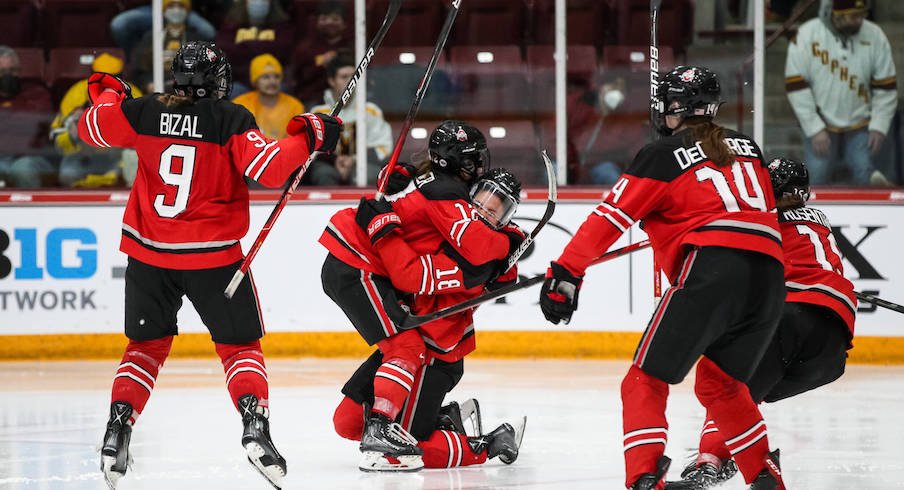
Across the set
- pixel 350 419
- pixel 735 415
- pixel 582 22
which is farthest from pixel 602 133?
pixel 735 415

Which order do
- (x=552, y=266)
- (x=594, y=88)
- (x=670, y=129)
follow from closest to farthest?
(x=552, y=266), (x=670, y=129), (x=594, y=88)

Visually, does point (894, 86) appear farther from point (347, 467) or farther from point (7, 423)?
point (7, 423)

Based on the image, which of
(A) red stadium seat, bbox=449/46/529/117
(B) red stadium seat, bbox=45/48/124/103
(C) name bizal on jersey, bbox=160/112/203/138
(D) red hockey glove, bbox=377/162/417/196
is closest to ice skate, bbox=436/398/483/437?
(D) red hockey glove, bbox=377/162/417/196

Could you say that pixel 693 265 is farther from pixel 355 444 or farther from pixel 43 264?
pixel 43 264

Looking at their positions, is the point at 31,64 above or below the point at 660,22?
below

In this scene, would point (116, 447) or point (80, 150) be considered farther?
point (80, 150)

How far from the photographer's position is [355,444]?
14.5 ft

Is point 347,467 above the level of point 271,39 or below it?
below

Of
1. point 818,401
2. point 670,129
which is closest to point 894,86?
point 818,401

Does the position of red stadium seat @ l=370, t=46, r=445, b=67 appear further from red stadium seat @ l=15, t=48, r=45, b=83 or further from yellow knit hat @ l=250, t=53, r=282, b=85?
red stadium seat @ l=15, t=48, r=45, b=83

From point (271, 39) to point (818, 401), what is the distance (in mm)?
3629

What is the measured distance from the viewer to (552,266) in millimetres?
3139

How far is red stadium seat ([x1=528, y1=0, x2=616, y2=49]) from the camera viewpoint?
7.10m

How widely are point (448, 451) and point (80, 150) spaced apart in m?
3.96
